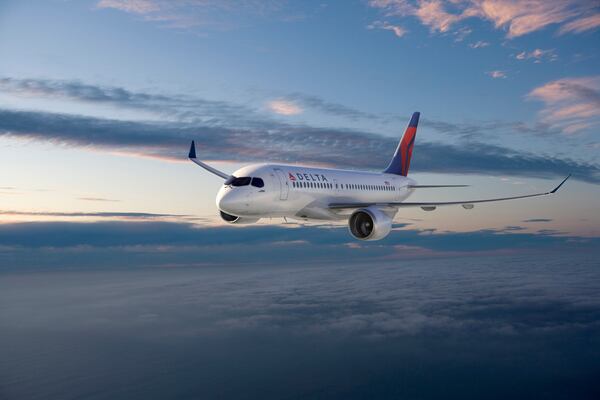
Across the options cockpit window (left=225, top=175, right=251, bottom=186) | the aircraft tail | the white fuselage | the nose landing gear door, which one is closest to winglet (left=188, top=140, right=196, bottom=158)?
the white fuselage

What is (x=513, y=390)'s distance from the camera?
75.2 meters

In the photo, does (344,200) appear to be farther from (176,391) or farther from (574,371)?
(574,371)

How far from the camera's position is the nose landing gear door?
2847 cm

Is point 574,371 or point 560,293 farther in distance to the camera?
point 560,293

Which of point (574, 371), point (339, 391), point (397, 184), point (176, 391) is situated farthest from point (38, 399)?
point (574, 371)

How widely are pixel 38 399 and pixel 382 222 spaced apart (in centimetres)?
10268

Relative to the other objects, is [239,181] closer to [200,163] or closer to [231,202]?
[231,202]

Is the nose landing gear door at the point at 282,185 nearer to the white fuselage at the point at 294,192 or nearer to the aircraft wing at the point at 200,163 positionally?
the white fuselage at the point at 294,192

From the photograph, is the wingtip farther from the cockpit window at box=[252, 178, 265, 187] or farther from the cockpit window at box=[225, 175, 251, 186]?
the cockpit window at box=[225, 175, 251, 186]

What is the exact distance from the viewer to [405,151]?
1937 inches

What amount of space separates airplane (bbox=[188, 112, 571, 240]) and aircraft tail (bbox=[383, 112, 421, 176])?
949cm

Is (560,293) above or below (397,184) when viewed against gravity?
below

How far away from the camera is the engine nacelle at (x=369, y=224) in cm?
2877

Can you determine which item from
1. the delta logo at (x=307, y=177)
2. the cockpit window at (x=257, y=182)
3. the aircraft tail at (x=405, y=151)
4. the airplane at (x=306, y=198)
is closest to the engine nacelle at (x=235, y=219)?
the airplane at (x=306, y=198)
